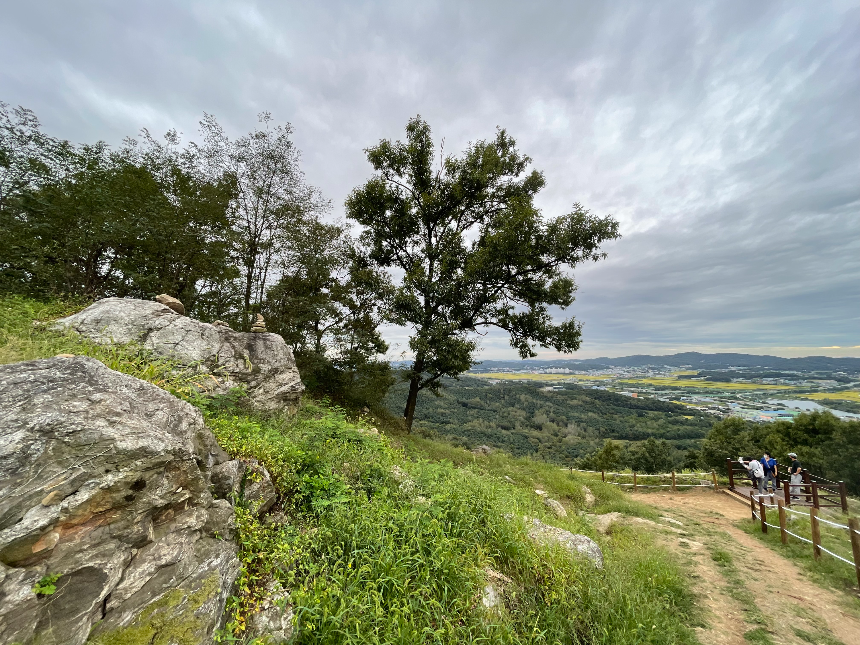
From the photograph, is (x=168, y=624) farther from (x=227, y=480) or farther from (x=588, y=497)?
(x=588, y=497)

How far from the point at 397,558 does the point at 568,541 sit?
10.1 ft

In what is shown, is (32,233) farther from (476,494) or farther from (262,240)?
(476,494)

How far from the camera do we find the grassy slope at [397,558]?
3.05m

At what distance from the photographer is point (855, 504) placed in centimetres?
1205

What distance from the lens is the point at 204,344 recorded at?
721 cm

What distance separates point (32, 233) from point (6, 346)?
6884 millimetres

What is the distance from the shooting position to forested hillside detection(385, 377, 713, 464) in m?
38.7

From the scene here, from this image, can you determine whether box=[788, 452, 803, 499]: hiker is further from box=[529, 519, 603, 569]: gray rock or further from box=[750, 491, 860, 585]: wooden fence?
box=[529, 519, 603, 569]: gray rock

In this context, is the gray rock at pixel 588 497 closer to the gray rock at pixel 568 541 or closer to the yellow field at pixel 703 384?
the gray rock at pixel 568 541

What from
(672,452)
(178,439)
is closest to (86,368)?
(178,439)

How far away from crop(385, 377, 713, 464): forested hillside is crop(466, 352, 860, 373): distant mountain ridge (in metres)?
25.9

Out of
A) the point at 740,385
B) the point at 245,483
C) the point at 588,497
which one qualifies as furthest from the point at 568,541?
the point at 740,385

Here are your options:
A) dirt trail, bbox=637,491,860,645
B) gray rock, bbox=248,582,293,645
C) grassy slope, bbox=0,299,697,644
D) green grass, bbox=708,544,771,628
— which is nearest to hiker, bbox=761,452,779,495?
dirt trail, bbox=637,491,860,645

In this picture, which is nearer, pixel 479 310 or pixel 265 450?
pixel 265 450
